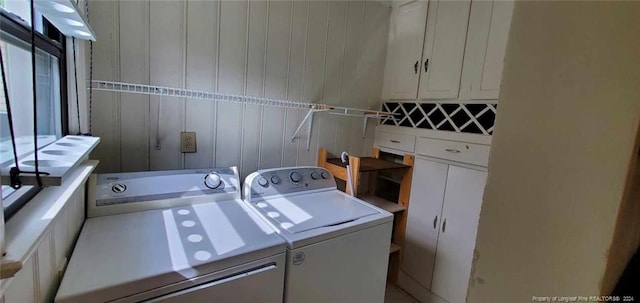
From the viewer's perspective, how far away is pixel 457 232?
1.94m

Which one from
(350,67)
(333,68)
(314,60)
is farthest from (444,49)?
(314,60)

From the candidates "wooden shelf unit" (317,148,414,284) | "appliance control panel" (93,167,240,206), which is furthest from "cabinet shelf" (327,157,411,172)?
"appliance control panel" (93,167,240,206)

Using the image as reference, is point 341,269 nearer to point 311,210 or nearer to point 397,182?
point 311,210

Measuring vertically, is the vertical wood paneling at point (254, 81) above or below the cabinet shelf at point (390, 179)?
above

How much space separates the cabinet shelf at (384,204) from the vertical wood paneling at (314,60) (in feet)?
2.07

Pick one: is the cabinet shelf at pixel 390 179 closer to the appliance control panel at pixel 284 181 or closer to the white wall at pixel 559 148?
the appliance control panel at pixel 284 181

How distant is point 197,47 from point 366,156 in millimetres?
1573

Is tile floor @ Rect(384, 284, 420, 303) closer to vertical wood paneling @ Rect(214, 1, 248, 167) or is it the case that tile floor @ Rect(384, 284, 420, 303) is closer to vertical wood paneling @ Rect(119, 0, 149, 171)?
vertical wood paneling @ Rect(214, 1, 248, 167)

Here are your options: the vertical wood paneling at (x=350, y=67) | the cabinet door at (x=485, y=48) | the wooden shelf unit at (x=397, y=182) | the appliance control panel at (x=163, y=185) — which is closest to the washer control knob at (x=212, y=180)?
the appliance control panel at (x=163, y=185)

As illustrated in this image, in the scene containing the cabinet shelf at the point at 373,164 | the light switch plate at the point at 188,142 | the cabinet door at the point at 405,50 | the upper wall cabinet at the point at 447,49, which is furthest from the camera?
the cabinet door at the point at 405,50

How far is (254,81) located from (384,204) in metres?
1.38

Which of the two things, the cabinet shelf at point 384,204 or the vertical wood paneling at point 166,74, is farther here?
the cabinet shelf at point 384,204

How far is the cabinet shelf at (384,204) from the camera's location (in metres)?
2.22

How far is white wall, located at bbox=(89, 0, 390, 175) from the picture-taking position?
1.45 metres
